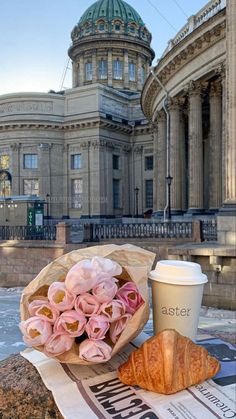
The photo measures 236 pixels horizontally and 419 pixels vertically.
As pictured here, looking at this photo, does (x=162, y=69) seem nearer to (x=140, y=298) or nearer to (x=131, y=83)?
(x=140, y=298)

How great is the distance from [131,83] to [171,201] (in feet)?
110

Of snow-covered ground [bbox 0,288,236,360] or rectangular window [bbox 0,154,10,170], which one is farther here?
rectangular window [bbox 0,154,10,170]

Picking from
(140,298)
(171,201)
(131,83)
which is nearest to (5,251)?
(171,201)

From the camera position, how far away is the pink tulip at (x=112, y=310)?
1851 millimetres

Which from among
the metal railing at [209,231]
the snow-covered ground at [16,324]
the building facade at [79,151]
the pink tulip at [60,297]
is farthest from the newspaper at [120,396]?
the building facade at [79,151]

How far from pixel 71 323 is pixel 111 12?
62165 mm

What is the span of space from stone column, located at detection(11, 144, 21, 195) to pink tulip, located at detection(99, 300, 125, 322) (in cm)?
4464

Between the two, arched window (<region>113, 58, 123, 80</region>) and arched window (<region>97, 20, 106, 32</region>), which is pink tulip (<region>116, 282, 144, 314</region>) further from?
arched window (<region>97, 20, 106, 32</region>)

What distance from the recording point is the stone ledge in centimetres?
196

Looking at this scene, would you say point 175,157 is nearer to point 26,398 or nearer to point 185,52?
point 185,52

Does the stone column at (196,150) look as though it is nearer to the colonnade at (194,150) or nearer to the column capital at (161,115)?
the colonnade at (194,150)

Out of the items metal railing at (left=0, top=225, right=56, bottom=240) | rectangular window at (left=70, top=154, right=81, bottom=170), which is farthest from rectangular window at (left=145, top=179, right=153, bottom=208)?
metal railing at (left=0, top=225, right=56, bottom=240)

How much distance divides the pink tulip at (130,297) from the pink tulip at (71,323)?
0.22 metres

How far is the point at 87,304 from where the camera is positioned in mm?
1835
